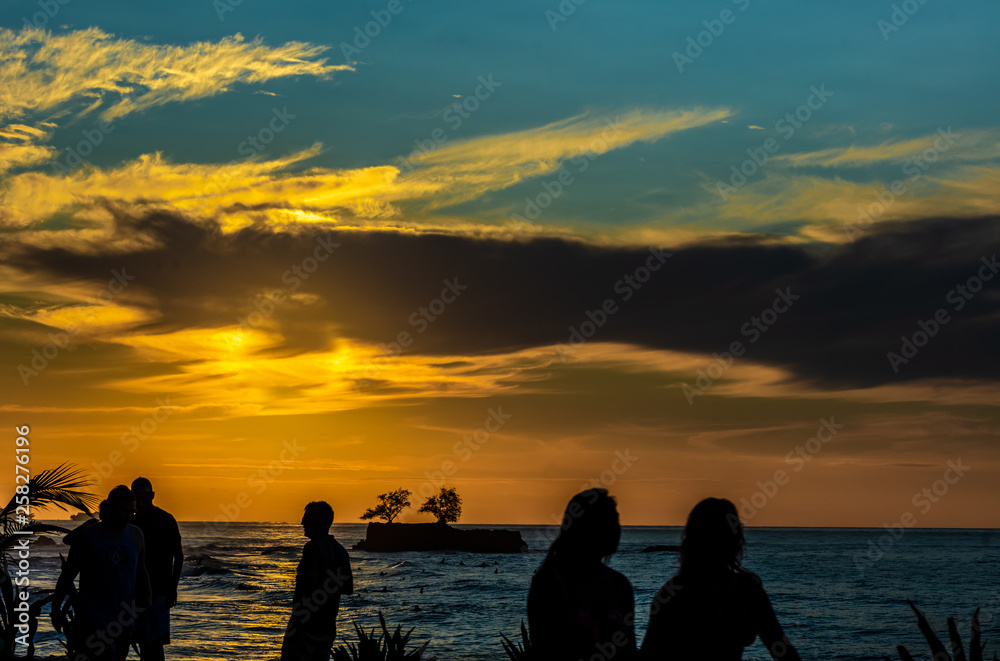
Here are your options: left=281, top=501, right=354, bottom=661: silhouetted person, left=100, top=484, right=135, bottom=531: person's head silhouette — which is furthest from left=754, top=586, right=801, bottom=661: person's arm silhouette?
left=100, top=484, right=135, bottom=531: person's head silhouette

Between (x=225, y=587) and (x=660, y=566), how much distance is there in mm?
50721

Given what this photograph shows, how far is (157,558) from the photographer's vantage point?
8.07 m

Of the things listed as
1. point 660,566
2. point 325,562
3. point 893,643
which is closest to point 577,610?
point 325,562

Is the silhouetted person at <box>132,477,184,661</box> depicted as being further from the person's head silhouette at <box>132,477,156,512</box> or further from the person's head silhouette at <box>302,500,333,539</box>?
the person's head silhouette at <box>302,500,333,539</box>

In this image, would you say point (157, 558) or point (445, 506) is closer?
point (157, 558)

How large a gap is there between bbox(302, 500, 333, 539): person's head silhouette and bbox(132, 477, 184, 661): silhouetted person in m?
1.98

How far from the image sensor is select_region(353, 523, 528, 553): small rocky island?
111m

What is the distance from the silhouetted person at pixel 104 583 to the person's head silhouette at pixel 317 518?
1.38 meters

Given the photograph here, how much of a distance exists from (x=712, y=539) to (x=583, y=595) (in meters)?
0.61

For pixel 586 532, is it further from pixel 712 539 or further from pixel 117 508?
pixel 117 508

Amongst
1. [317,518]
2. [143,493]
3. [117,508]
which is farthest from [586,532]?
[143,493]

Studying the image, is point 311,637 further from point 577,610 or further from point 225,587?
point 225,587

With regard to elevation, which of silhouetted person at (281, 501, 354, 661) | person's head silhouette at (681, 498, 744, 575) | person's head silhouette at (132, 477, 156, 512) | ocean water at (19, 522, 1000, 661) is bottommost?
ocean water at (19, 522, 1000, 661)

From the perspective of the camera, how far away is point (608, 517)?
3480 millimetres
